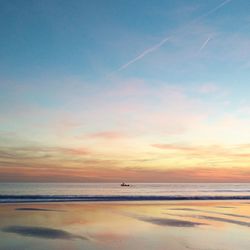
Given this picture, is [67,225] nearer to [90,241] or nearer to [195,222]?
[90,241]

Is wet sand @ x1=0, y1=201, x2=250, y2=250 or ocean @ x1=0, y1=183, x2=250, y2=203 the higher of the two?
ocean @ x1=0, y1=183, x2=250, y2=203

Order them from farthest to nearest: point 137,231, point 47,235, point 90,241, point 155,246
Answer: point 137,231 → point 47,235 → point 90,241 → point 155,246

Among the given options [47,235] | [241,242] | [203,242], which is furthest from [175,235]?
[47,235]

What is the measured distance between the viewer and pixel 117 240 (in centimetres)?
1315

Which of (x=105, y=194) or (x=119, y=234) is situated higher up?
(x=105, y=194)

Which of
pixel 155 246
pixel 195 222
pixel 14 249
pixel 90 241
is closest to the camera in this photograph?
pixel 14 249

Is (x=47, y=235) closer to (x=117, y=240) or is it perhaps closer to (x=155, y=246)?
(x=117, y=240)

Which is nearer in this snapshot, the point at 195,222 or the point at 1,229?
the point at 1,229

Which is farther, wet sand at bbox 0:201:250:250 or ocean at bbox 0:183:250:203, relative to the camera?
ocean at bbox 0:183:250:203

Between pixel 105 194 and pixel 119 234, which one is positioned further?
pixel 105 194

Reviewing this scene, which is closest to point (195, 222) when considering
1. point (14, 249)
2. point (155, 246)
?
point (155, 246)

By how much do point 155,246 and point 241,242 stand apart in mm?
3584

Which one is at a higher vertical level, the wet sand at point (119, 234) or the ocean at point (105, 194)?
the ocean at point (105, 194)

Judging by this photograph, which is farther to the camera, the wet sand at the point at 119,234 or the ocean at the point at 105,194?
the ocean at the point at 105,194
